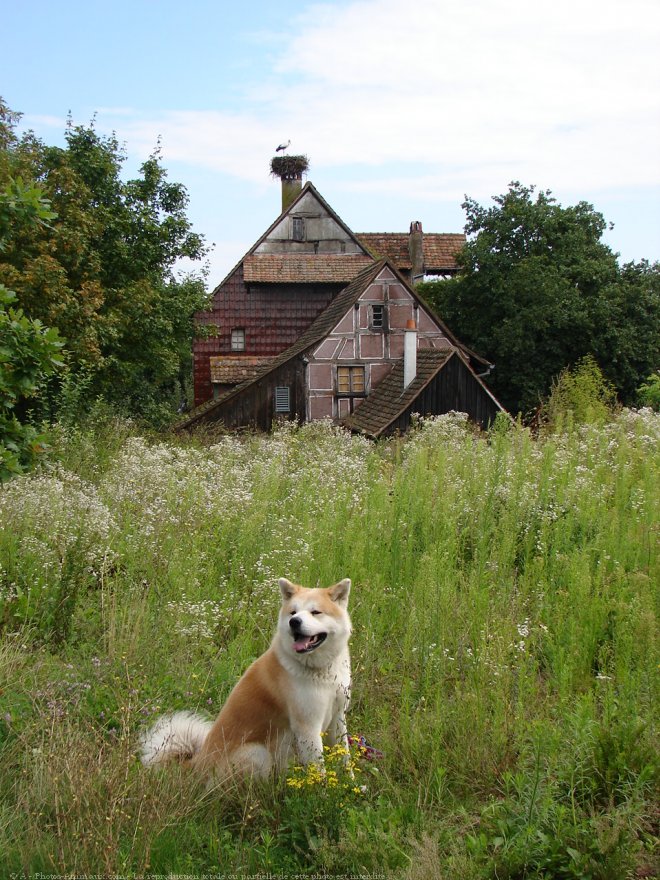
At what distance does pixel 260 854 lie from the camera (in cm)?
337

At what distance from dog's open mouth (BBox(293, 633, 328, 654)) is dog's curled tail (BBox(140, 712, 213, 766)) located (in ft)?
2.41

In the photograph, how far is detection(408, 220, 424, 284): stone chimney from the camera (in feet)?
125

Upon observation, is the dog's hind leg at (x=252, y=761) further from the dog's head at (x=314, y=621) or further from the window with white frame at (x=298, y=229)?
the window with white frame at (x=298, y=229)

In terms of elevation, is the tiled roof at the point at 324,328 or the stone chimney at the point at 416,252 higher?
the stone chimney at the point at 416,252

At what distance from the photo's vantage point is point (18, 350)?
5.34 meters

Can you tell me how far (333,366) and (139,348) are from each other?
7.16 meters

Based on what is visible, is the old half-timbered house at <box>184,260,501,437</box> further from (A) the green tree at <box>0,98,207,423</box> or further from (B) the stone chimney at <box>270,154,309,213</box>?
(B) the stone chimney at <box>270,154,309,213</box>

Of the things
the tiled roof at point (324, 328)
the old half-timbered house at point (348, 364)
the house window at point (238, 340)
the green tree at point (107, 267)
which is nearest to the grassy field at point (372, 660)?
the green tree at point (107, 267)

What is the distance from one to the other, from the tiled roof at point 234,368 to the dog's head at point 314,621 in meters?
28.1

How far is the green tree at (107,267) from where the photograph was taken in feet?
57.9

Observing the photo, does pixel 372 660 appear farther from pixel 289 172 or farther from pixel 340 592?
pixel 289 172

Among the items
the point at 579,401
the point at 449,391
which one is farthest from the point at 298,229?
the point at 579,401

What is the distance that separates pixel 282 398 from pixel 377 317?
4.35m

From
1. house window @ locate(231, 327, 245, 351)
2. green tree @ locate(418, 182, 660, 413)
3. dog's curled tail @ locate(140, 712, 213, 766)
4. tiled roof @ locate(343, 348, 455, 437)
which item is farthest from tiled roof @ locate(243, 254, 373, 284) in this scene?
dog's curled tail @ locate(140, 712, 213, 766)
